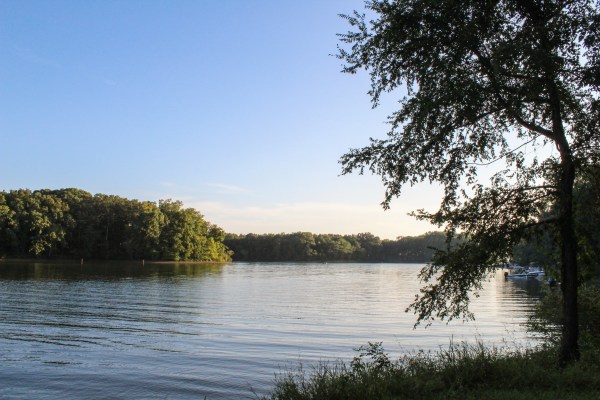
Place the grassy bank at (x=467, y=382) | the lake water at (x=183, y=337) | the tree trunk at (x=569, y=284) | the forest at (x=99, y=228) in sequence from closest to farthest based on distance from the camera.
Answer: the grassy bank at (x=467, y=382) < the tree trunk at (x=569, y=284) < the lake water at (x=183, y=337) < the forest at (x=99, y=228)

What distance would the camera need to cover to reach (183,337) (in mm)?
22438

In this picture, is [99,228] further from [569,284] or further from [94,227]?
[569,284]

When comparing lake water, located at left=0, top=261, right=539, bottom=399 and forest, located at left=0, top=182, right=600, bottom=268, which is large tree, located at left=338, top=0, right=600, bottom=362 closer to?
lake water, located at left=0, top=261, right=539, bottom=399

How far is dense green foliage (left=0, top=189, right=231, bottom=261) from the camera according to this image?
364 feet

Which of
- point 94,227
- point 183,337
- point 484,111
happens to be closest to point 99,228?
point 94,227

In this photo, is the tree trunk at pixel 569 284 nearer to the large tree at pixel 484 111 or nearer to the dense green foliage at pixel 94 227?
the large tree at pixel 484 111

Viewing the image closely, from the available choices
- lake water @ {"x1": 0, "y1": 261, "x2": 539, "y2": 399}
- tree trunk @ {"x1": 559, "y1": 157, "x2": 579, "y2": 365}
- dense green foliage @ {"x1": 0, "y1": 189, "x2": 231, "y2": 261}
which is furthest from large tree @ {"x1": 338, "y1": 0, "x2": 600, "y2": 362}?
dense green foliage @ {"x1": 0, "y1": 189, "x2": 231, "y2": 261}

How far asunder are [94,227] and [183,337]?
11588cm

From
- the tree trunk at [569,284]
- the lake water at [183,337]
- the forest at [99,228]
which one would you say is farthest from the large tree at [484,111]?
the forest at [99,228]

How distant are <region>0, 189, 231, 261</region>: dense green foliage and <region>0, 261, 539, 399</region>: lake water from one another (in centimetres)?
7822

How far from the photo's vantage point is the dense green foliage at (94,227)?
110875 millimetres

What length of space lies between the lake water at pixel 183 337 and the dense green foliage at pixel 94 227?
3080 inches

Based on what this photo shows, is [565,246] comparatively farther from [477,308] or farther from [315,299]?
[315,299]

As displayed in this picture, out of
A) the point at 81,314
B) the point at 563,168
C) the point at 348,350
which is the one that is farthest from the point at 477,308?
the point at 563,168
